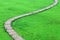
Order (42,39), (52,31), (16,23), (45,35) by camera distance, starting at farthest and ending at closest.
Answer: (16,23) → (52,31) → (45,35) → (42,39)

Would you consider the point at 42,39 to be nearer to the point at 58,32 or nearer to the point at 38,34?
the point at 38,34

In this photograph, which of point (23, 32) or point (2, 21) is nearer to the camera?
point (23, 32)

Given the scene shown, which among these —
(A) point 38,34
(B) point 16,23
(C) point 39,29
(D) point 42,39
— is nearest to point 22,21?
(B) point 16,23

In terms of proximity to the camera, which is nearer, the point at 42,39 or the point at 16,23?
the point at 42,39

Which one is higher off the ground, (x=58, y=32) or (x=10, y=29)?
(x=10, y=29)

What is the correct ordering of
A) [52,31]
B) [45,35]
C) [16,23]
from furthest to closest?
[16,23] < [52,31] < [45,35]

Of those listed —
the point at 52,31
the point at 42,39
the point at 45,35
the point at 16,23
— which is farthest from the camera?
the point at 16,23

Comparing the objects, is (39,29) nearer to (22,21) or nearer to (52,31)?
(52,31)

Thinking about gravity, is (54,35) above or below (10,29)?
below

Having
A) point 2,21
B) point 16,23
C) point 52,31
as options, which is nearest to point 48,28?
point 52,31
